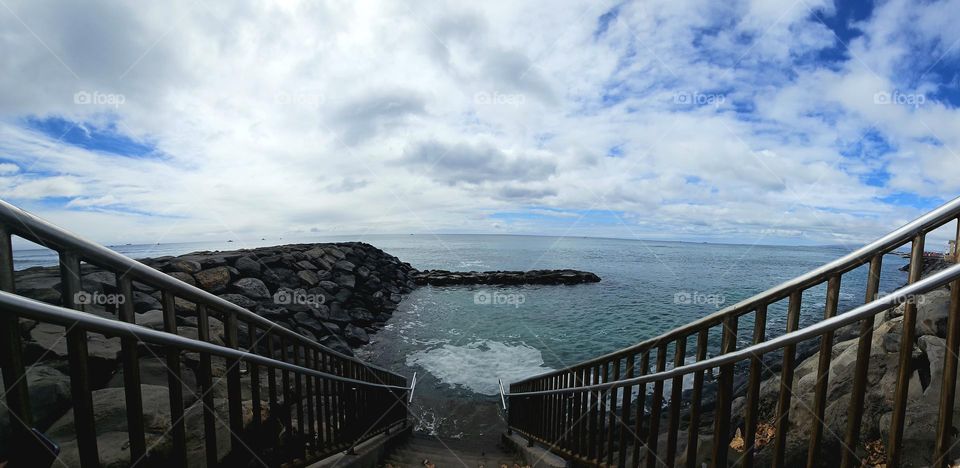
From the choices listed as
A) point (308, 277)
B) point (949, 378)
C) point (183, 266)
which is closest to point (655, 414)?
point (949, 378)

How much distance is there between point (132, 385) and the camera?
1.68m

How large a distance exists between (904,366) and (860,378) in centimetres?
16

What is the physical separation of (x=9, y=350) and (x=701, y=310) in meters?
22.5

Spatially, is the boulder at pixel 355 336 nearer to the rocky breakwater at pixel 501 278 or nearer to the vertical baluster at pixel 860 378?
the vertical baluster at pixel 860 378

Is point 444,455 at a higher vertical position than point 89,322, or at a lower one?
lower

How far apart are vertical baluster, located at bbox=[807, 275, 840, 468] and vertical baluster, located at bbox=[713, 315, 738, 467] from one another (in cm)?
43

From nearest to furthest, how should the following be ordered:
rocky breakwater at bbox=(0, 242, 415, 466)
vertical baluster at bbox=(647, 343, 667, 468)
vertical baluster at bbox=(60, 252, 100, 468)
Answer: vertical baluster at bbox=(60, 252, 100, 468), vertical baluster at bbox=(647, 343, 667, 468), rocky breakwater at bbox=(0, 242, 415, 466)

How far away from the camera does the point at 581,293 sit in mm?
25984

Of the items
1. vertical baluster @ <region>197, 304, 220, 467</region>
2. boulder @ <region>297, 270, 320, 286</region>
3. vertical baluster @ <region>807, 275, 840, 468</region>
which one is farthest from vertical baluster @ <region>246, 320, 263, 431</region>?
boulder @ <region>297, 270, 320, 286</region>

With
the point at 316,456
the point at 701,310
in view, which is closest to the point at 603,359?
the point at 316,456

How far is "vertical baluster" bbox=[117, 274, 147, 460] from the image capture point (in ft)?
5.33

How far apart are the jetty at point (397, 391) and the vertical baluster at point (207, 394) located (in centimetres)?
1

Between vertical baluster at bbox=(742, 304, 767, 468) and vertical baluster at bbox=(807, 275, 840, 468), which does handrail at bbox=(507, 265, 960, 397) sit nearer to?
vertical baluster at bbox=(807, 275, 840, 468)

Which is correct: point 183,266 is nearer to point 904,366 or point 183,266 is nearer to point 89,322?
point 89,322
